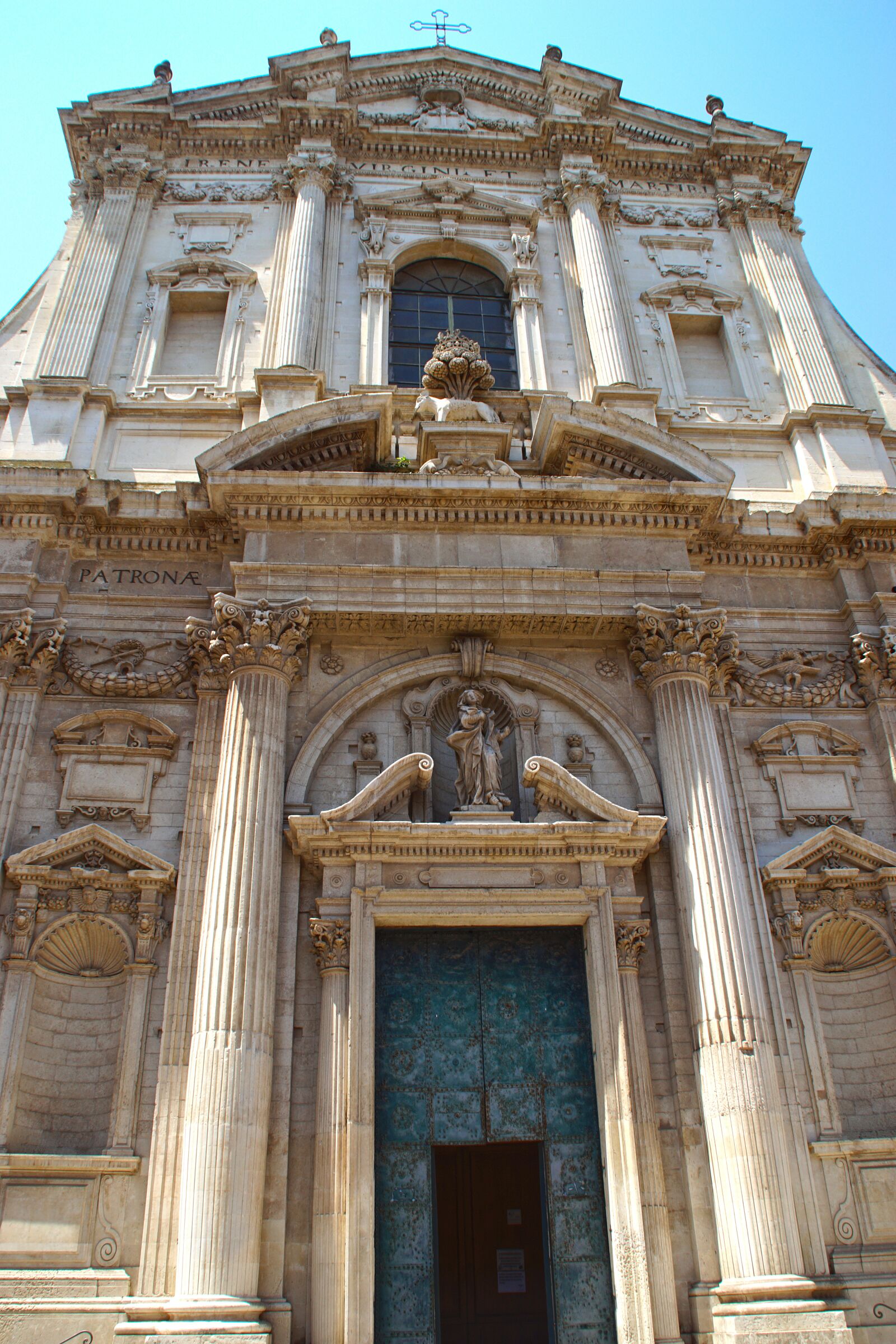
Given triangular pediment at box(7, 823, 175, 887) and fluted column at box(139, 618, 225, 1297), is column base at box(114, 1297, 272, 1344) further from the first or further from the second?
triangular pediment at box(7, 823, 175, 887)

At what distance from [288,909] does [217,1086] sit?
73.3 inches

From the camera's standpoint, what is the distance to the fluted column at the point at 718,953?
9023 mm

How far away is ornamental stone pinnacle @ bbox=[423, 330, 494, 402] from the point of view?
14.0 metres

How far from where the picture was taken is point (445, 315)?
54.4 feet

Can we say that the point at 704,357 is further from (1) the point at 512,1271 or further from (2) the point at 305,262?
(1) the point at 512,1271

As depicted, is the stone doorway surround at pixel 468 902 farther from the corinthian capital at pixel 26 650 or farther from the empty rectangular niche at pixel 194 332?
the empty rectangular niche at pixel 194 332

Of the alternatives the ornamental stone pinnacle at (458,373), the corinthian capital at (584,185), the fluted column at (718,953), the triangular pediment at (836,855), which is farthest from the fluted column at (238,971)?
the corinthian capital at (584,185)


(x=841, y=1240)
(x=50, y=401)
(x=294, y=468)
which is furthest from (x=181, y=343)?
(x=841, y=1240)

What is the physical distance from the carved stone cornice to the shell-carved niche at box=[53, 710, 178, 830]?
7.72 m

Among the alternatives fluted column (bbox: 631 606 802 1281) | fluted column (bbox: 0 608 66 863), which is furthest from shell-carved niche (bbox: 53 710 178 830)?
fluted column (bbox: 631 606 802 1281)

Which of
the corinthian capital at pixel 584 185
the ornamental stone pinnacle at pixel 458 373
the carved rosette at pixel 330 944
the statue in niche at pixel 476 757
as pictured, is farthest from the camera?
the corinthian capital at pixel 584 185

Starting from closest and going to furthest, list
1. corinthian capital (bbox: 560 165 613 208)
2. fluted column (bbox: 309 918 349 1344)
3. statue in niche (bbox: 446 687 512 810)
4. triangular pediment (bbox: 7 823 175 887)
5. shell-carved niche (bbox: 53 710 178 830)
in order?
fluted column (bbox: 309 918 349 1344)
triangular pediment (bbox: 7 823 175 887)
statue in niche (bbox: 446 687 512 810)
shell-carved niche (bbox: 53 710 178 830)
corinthian capital (bbox: 560 165 613 208)

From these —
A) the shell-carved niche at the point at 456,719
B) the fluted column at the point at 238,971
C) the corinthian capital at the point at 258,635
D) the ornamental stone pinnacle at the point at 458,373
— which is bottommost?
the fluted column at the point at 238,971

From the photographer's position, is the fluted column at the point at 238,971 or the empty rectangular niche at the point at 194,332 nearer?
the fluted column at the point at 238,971
